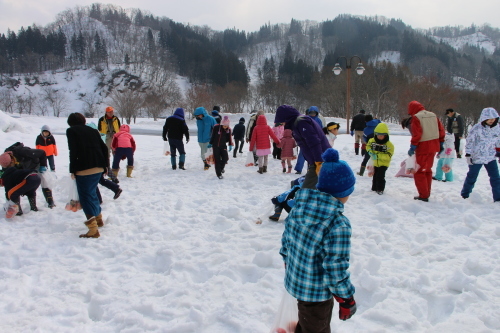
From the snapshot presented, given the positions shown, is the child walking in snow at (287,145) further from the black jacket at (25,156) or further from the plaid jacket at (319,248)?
the plaid jacket at (319,248)

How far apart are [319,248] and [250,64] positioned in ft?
377

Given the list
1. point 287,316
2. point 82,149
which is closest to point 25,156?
point 82,149

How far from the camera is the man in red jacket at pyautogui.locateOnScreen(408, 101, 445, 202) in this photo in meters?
5.72

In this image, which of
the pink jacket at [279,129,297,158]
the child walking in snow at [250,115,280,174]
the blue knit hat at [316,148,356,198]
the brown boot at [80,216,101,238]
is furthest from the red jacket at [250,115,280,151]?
the blue knit hat at [316,148,356,198]

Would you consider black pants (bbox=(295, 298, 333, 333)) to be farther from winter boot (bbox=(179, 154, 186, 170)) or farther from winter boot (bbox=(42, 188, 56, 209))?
winter boot (bbox=(179, 154, 186, 170))

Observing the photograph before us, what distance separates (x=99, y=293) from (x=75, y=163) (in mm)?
2002

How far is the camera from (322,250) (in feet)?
6.61

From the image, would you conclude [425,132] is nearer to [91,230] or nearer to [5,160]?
[91,230]

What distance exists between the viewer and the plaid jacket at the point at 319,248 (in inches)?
75.5

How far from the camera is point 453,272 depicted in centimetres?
328

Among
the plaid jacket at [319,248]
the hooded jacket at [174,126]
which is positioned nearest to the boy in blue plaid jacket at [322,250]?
the plaid jacket at [319,248]

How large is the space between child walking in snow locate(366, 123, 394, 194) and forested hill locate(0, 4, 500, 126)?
35.4 m

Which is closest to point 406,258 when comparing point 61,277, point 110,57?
point 61,277

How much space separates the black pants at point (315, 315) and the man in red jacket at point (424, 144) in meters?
4.56
